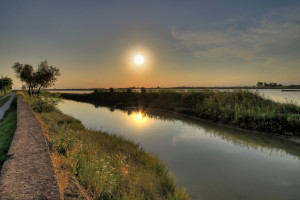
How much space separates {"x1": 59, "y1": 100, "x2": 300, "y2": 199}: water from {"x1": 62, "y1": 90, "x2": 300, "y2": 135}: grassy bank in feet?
4.76

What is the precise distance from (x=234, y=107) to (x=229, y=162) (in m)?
11.0

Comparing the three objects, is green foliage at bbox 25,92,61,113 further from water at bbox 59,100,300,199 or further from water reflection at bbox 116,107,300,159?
water reflection at bbox 116,107,300,159

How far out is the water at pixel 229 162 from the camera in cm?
586

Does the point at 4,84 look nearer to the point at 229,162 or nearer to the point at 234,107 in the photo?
the point at 234,107

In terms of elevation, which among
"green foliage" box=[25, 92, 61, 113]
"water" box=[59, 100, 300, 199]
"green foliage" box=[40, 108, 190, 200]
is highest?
"green foliage" box=[25, 92, 61, 113]

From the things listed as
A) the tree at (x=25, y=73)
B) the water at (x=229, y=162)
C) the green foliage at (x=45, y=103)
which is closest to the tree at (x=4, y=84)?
the tree at (x=25, y=73)

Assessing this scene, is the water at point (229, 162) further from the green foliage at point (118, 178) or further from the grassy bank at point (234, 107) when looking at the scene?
the grassy bank at point (234, 107)

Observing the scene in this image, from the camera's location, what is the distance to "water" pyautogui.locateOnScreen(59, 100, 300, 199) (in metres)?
5.86

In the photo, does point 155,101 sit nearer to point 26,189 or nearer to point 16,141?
point 16,141

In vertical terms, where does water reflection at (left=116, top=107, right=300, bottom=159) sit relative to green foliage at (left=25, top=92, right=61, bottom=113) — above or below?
below

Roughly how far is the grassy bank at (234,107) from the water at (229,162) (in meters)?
1.45

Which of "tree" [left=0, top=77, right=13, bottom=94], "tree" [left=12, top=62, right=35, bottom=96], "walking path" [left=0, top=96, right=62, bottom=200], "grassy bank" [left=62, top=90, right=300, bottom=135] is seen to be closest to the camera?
"walking path" [left=0, top=96, right=62, bottom=200]

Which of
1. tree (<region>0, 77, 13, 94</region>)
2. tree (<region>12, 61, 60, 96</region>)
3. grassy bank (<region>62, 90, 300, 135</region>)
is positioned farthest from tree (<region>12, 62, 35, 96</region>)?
tree (<region>0, 77, 13, 94</region>)

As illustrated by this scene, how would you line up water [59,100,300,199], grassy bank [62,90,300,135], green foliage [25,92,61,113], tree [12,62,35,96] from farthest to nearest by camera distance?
tree [12,62,35,96] < green foliage [25,92,61,113] < grassy bank [62,90,300,135] < water [59,100,300,199]
